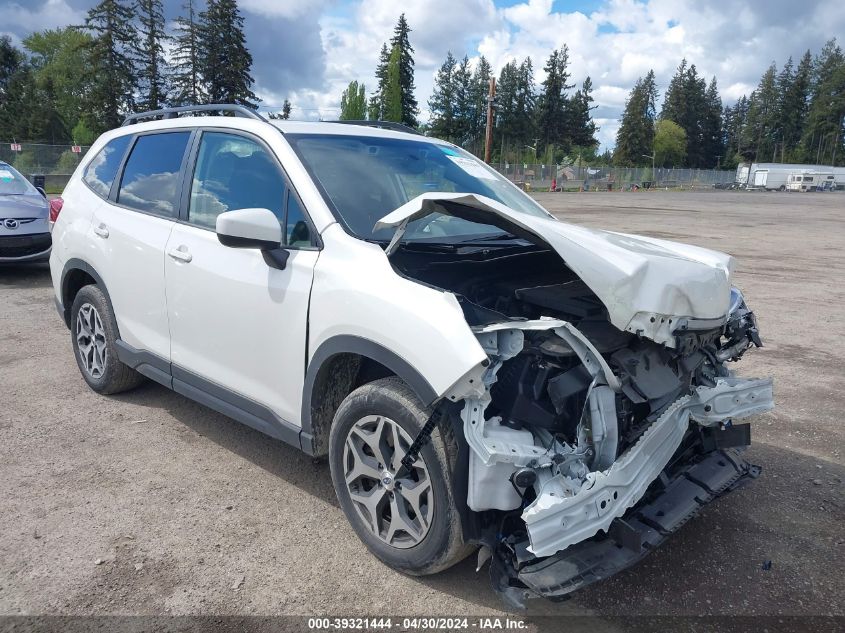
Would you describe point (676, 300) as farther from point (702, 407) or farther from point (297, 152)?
point (297, 152)

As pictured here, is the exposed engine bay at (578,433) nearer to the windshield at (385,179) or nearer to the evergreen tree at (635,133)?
the windshield at (385,179)

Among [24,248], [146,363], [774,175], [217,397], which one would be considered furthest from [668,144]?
[217,397]

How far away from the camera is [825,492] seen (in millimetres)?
3730

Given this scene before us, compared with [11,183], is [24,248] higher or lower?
lower

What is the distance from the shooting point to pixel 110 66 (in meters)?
61.6

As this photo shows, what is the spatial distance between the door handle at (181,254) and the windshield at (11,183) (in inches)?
295

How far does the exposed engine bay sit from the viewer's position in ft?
7.73

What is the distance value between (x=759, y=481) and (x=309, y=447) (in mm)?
2664

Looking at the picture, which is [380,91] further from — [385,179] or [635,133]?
[385,179]

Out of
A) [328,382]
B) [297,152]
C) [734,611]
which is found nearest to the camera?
[734,611]

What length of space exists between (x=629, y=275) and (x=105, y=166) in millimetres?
4081

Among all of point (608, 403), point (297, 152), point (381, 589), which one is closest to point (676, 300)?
point (608, 403)

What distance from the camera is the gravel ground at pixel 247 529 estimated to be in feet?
9.04

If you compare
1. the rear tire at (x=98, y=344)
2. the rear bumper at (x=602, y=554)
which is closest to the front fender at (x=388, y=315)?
the rear bumper at (x=602, y=554)
